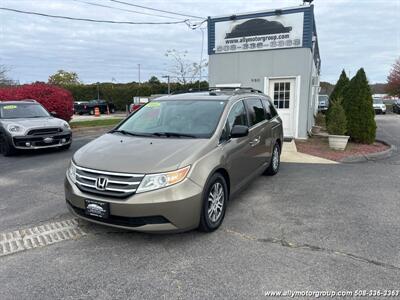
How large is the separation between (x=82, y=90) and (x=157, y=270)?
40.5 m

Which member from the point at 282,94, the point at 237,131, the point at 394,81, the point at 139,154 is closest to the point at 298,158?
the point at 282,94

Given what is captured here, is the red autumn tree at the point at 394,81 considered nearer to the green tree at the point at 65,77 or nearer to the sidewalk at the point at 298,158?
the sidewalk at the point at 298,158

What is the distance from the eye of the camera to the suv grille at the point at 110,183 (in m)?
3.41

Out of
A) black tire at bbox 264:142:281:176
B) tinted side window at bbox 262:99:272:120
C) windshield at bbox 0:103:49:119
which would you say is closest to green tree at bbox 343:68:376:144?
black tire at bbox 264:142:281:176

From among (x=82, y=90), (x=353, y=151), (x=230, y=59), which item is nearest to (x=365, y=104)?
(x=353, y=151)

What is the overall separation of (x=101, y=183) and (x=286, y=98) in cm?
971

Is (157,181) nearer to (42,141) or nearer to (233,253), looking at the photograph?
(233,253)

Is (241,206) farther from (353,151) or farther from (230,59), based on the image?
(230,59)

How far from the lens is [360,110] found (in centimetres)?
1038

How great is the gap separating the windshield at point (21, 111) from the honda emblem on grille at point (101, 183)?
7.63 metres

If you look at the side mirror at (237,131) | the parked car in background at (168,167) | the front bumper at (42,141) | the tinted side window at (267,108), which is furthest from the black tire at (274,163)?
the front bumper at (42,141)

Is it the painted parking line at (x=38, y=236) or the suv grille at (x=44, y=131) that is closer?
the painted parking line at (x=38, y=236)

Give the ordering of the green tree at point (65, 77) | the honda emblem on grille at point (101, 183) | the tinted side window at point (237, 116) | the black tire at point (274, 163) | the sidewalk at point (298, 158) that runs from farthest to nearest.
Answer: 1. the green tree at point (65, 77)
2. the sidewalk at point (298, 158)
3. the black tire at point (274, 163)
4. the tinted side window at point (237, 116)
5. the honda emblem on grille at point (101, 183)

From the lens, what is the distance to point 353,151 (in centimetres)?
925
